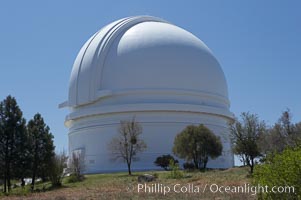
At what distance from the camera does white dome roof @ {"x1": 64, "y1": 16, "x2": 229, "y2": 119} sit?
45375 millimetres

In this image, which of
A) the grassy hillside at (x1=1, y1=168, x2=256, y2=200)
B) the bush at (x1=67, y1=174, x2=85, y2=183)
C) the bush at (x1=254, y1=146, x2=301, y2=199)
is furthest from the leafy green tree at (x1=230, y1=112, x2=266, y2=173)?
the bush at (x1=254, y1=146, x2=301, y2=199)

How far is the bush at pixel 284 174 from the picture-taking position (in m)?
10.1

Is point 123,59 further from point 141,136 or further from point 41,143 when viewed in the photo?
point 41,143

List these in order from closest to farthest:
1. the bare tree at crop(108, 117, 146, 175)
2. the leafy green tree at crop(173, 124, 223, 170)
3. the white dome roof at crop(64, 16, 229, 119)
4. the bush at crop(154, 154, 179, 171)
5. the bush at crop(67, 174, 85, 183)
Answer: the bush at crop(67, 174, 85, 183)
the leafy green tree at crop(173, 124, 223, 170)
the bare tree at crop(108, 117, 146, 175)
the bush at crop(154, 154, 179, 171)
the white dome roof at crop(64, 16, 229, 119)

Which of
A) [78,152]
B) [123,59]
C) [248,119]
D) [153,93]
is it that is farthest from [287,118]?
[78,152]

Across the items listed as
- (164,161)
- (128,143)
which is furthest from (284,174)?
(164,161)

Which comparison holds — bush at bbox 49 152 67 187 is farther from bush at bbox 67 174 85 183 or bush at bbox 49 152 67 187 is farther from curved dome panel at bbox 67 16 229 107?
curved dome panel at bbox 67 16 229 107

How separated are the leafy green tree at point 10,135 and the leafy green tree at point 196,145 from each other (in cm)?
1291

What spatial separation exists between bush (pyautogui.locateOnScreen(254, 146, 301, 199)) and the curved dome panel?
1362 inches

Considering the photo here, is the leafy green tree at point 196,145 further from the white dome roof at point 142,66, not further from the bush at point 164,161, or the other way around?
the white dome roof at point 142,66

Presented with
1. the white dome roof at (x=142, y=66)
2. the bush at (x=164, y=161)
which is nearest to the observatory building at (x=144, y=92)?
the white dome roof at (x=142, y=66)

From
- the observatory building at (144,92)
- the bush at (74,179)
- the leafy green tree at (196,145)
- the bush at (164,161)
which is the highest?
the observatory building at (144,92)

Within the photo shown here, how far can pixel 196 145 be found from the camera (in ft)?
121

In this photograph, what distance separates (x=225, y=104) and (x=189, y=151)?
606 inches
